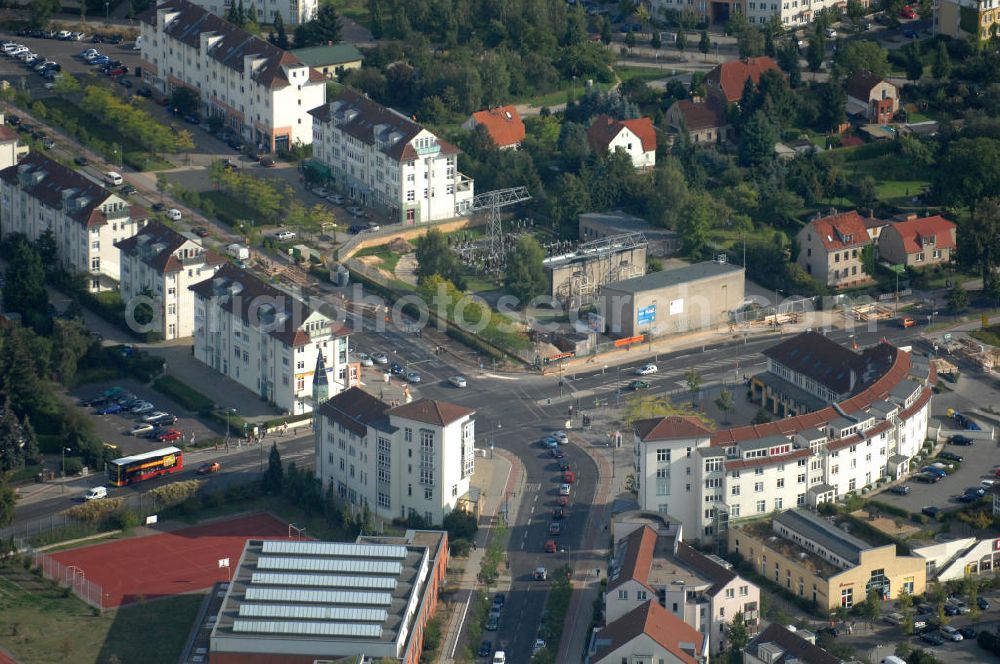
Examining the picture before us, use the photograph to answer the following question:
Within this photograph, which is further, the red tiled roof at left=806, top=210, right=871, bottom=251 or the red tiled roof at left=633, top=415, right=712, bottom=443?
the red tiled roof at left=806, top=210, right=871, bottom=251

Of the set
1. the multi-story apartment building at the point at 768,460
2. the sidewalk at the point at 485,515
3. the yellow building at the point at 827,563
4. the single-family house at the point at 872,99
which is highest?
the single-family house at the point at 872,99

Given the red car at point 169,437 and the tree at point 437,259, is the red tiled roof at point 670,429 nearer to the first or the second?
the red car at point 169,437

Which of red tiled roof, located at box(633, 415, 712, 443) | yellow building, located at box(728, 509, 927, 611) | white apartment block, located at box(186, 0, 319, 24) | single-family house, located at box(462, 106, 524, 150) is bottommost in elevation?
yellow building, located at box(728, 509, 927, 611)

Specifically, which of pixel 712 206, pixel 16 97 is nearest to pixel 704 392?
pixel 712 206

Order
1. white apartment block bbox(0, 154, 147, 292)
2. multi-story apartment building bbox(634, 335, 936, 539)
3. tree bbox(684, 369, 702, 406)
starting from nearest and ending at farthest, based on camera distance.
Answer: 1. multi-story apartment building bbox(634, 335, 936, 539)
2. tree bbox(684, 369, 702, 406)
3. white apartment block bbox(0, 154, 147, 292)

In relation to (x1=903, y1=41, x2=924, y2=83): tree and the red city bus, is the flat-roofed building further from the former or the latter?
(x1=903, y1=41, x2=924, y2=83): tree

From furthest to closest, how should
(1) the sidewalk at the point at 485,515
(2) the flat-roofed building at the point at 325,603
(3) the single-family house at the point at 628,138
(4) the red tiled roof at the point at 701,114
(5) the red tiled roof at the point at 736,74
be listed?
(5) the red tiled roof at the point at 736,74, (4) the red tiled roof at the point at 701,114, (3) the single-family house at the point at 628,138, (1) the sidewalk at the point at 485,515, (2) the flat-roofed building at the point at 325,603

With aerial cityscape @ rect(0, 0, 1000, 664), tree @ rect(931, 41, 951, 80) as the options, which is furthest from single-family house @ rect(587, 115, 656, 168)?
tree @ rect(931, 41, 951, 80)

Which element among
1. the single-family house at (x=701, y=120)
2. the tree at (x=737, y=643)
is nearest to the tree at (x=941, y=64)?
the single-family house at (x=701, y=120)
